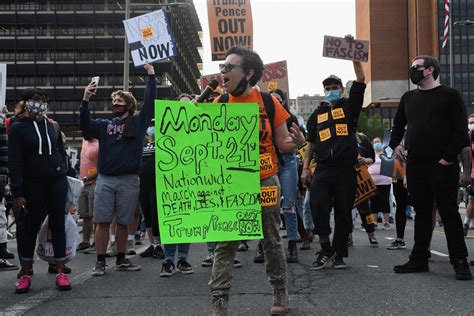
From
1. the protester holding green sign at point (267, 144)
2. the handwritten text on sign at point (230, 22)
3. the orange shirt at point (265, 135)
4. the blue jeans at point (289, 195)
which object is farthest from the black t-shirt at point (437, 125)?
the handwritten text on sign at point (230, 22)

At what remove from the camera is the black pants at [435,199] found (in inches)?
229

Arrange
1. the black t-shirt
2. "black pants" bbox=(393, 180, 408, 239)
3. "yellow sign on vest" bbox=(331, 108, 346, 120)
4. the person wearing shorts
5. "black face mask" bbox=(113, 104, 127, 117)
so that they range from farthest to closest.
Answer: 1. "black pants" bbox=(393, 180, 408, 239)
2. "yellow sign on vest" bbox=(331, 108, 346, 120)
3. "black face mask" bbox=(113, 104, 127, 117)
4. the person wearing shorts
5. the black t-shirt

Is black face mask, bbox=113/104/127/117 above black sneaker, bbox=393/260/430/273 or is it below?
above

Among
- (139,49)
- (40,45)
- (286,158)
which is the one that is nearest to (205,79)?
(139,49)

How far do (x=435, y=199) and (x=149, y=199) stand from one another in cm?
353

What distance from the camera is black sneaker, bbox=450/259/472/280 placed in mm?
5562

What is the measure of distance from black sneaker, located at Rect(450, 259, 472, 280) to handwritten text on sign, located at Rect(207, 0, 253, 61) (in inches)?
251

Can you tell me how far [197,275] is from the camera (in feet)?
20.8

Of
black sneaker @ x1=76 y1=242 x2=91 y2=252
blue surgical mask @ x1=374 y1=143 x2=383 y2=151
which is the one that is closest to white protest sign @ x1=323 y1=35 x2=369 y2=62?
black sneaker @ x1=76 y1=242 x2=91 y2=252

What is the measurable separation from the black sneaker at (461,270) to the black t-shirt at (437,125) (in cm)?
92

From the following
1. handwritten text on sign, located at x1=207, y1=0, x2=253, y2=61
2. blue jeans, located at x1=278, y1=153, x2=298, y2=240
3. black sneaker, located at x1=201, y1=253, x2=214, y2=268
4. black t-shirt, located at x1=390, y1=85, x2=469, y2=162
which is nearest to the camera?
black t-shirt, located at x1=390, y1=85, x2=469, y2=162

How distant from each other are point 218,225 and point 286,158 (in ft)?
10.5

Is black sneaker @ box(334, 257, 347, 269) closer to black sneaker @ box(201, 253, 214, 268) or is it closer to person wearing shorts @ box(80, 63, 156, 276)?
black sneaker @ box(201, 253, 214, 268)

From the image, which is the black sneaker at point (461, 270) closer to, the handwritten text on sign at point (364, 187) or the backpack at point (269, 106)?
the backpack at point (269, 106)
